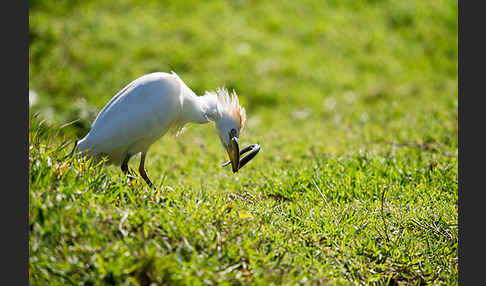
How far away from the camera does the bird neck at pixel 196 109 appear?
4719 millimetres

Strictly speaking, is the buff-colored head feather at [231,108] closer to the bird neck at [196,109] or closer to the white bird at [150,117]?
the white bird at [150,117]

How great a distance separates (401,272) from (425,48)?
938cm

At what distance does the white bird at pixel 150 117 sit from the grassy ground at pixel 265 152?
1.42 ft

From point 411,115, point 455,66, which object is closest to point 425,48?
point 455,66

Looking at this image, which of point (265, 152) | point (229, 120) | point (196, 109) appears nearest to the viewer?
point (229, 120)

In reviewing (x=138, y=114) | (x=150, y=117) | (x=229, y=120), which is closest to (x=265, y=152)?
(x=229, y=120)

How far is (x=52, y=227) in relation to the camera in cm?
274

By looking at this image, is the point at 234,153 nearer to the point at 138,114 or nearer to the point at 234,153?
the point at 234,153

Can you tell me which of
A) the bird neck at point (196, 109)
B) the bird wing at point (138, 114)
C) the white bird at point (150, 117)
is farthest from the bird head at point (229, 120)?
the bird wing at point (138, 114)

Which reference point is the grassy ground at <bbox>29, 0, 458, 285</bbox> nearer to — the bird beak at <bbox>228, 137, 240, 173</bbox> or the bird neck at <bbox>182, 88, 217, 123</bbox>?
the bird beak at <bbox>228, 137, 240, 173</bbox>

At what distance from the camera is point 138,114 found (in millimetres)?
4434

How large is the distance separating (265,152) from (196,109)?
5.11ft

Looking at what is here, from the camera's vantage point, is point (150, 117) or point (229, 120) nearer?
point (150, 117)

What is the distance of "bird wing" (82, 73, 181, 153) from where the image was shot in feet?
14.5
